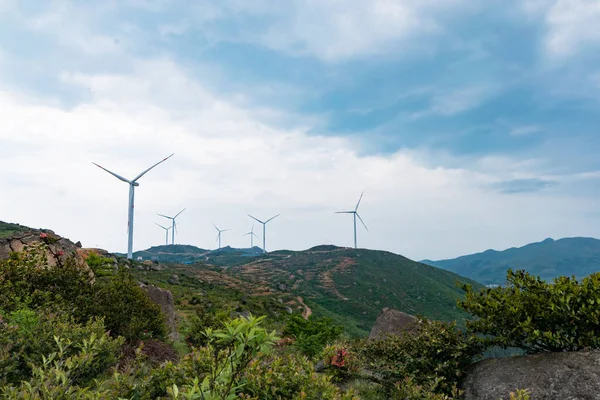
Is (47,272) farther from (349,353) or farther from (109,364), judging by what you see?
(349,353)

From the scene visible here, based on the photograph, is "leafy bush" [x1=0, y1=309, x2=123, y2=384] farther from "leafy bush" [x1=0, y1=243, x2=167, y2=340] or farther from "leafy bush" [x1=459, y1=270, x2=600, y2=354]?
"leafy bush" [x1=459, y1=270, x2=600, y2=354]

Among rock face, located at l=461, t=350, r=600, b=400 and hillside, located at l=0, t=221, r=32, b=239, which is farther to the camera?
hillside, located at l=0, t=221, r=32, b=239

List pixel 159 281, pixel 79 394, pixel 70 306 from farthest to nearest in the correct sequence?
pixel 159 281
pixel 70 306
pixel 79 394

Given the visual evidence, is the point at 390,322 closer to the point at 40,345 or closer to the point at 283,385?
the point at 283,385

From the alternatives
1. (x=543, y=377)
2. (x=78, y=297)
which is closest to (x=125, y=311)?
A: (x=78, y=297)

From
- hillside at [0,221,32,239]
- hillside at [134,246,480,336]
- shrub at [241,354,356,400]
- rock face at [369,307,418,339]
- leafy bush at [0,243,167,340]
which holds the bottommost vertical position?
hillside at [134,246,480,336]

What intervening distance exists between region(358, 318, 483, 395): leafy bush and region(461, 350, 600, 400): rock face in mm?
605

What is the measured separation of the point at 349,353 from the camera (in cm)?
1326

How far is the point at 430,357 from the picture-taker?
11.0 meters

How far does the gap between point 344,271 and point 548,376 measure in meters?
122

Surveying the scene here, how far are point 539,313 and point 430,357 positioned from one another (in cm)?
309

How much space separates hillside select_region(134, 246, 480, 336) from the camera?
7456 cm

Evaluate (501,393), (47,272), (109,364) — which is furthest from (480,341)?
(47,272)

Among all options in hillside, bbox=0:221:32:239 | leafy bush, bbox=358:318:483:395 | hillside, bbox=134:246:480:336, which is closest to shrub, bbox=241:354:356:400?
leafy bush, bbox=358:318:483:395
